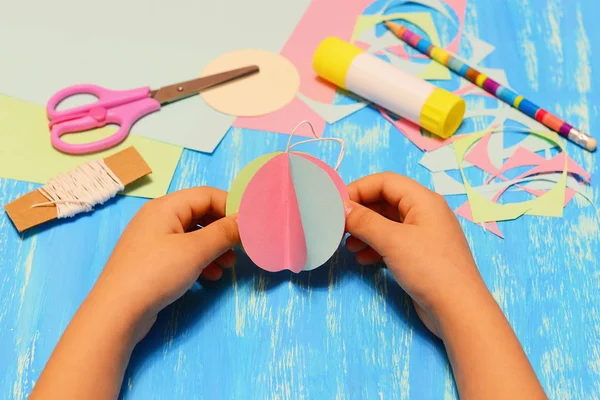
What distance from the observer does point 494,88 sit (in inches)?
33.5

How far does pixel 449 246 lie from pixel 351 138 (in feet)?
0.87

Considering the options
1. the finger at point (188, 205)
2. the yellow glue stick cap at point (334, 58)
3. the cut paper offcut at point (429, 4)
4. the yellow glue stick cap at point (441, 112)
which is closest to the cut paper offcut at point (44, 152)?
the finger at point (188, 205)

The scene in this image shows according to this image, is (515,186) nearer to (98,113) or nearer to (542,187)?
(542,187)

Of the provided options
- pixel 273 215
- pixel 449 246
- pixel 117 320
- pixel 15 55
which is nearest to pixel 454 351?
pixel 449 246

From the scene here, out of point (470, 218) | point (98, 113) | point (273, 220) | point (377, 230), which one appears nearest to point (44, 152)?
point (98, 113)

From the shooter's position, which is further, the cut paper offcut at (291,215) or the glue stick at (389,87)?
the glue stick at (389,87)

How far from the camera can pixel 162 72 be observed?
0.87m

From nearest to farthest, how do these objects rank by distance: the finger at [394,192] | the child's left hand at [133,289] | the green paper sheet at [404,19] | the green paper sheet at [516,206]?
the child's left hand at [133,289] < the finger at [394,192] < the green paper sheet at [516,206] < the green paper sheet at [404,19]

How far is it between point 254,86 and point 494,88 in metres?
0.35

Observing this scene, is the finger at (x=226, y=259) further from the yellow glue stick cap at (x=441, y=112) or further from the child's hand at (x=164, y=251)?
the yellow glue stick cap at (x=441, y=112)

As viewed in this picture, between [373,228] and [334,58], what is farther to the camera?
[334,58]

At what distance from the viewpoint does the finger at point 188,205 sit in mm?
623

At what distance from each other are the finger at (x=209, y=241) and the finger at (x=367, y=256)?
0.15 metres

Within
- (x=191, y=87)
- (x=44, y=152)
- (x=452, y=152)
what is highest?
(x=452, y=152)
